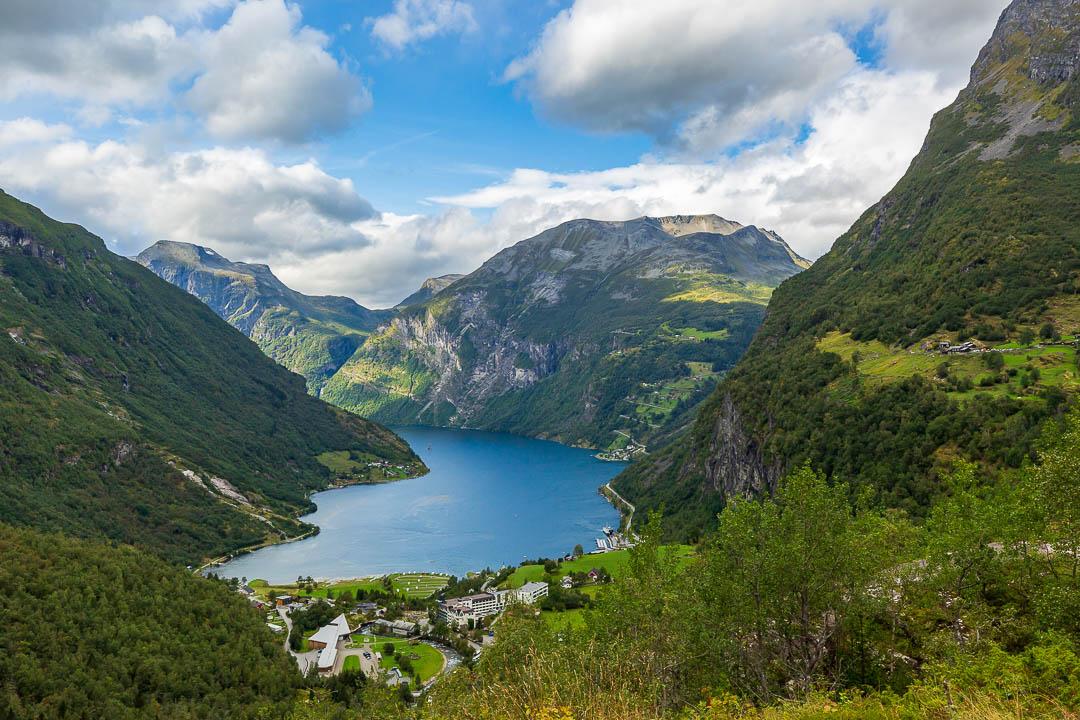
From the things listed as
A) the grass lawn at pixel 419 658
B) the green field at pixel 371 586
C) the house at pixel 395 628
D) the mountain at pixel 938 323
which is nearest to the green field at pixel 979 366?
the mountain at pixel 938 323

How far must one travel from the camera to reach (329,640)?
255 feet

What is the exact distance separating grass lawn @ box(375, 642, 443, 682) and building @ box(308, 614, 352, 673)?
17.8 feet

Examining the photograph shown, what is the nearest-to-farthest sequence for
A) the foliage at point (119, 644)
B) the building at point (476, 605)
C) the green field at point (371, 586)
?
the foliage at point (119, 644) < the building at point (476, 605) < the green field at point (371, 586)

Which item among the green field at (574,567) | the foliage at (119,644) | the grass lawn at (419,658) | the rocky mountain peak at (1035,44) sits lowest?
the grass lawn at (419,658)

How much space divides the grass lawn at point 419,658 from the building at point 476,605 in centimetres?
627

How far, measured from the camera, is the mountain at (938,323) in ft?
230

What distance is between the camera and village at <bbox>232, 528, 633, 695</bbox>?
70.5 m

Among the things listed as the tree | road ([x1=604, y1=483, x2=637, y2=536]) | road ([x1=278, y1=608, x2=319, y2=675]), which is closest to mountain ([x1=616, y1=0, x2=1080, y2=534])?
road ([x1=604, y1=483, x2=637, y2=536])

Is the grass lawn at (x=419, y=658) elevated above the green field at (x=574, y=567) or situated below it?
below

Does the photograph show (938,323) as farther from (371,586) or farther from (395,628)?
(371,586)

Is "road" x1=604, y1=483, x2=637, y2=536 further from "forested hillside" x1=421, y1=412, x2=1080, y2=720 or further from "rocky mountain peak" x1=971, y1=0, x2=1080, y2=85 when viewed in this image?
"rocky mountain peak" x1=971, y1=0, x2=1080, y2=85

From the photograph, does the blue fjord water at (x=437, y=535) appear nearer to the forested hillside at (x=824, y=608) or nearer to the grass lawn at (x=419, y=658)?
the grass lawn at (x=419, y=658)

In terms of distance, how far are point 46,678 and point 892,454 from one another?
8617 centimetres

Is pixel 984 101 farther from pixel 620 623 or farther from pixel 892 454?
pixel 620 623
